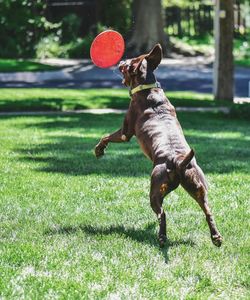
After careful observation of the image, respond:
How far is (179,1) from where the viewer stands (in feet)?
118

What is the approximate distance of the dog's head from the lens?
520 centimetres

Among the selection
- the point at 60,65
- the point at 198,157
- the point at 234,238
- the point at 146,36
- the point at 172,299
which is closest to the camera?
the point at 172,299

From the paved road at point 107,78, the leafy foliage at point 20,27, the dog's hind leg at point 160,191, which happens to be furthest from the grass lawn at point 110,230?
the leafy foliage at point 20,27

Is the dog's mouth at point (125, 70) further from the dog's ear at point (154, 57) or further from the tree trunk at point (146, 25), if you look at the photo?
the tree trunk at point (146, 25)

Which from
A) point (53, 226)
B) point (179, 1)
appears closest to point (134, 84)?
point (53, 226)

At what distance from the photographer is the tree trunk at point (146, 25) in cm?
2755

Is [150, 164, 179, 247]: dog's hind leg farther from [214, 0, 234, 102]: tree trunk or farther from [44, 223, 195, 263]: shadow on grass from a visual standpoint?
[214, 0, 234, 102]: tree trunk

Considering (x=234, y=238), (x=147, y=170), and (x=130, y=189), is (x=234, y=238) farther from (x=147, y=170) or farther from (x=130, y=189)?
(x=147, y=170)

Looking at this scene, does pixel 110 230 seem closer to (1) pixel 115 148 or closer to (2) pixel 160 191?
(2) pixel 160 191

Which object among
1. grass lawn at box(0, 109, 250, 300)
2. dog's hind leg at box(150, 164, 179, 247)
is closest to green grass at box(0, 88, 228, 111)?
grass lawn at box(0, 109, 250, 300)

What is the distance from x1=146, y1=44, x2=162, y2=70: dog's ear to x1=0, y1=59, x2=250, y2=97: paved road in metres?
13.9

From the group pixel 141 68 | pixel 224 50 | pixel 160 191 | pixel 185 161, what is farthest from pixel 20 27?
pixel 185 161

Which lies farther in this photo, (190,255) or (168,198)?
(168,198)

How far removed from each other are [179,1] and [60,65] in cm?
1212
